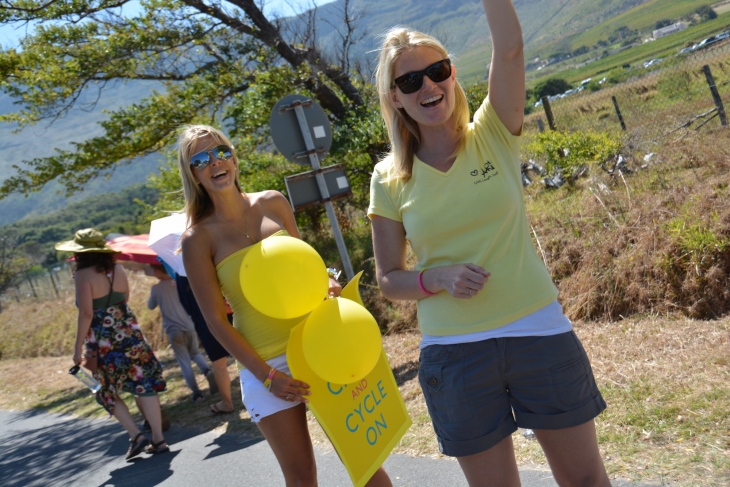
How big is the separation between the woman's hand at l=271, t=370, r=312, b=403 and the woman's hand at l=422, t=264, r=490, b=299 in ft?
2.98

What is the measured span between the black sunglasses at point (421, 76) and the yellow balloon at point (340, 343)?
94cm

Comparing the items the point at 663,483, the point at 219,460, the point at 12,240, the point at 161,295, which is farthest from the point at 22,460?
the point at 12,240

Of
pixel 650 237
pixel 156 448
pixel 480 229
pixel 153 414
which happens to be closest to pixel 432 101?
pixel 480 229

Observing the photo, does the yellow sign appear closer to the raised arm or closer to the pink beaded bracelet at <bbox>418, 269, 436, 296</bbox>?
the pink beaded bracelet at <bbox>418, 269, 436, 296</bbox>

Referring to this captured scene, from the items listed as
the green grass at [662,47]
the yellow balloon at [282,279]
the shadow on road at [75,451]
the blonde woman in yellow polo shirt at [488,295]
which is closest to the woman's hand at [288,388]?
the yellow balloon at [282,279]

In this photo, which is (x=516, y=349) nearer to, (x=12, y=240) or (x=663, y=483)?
(x=663, y=483)

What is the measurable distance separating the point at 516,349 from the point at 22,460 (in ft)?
24.0

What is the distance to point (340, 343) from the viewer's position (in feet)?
9.08

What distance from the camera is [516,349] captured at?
2262 millimetres

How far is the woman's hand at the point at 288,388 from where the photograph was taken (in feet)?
9.50

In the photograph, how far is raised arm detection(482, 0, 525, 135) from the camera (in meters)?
2.30

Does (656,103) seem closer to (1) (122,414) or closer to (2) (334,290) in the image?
(1) (122,414)

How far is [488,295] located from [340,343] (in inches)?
28.5

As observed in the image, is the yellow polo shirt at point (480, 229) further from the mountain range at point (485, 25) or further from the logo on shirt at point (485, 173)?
the mountain range at point (485, 25)
